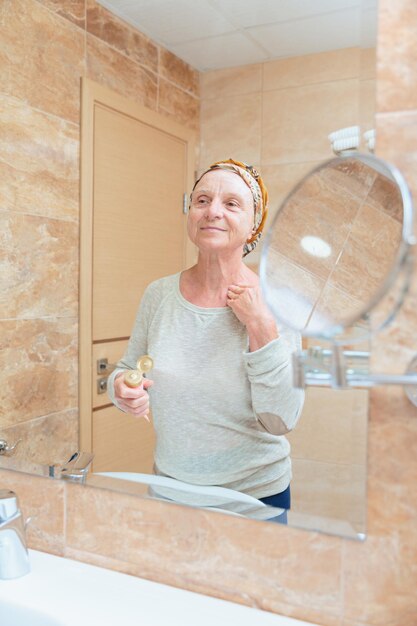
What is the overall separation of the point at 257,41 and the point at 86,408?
0.68 metres

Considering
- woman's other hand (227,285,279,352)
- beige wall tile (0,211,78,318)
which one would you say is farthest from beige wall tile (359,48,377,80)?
beige wall tile (0,211,78,318)

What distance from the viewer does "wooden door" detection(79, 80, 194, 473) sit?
967mm

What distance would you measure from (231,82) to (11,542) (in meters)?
0.82

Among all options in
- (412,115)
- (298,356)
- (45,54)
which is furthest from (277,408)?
(45,54)

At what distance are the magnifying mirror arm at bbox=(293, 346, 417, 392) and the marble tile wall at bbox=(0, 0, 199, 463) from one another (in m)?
0.47

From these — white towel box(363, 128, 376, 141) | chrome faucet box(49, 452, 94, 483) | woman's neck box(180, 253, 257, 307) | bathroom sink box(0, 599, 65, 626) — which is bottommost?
bathroom sink box(0, 599, 65, 626)

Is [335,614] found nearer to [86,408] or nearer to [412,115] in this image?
[86,408]

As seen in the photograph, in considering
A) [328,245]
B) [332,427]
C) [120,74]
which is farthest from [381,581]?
[120,74]

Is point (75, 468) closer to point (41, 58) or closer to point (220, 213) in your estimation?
point (220, 213)

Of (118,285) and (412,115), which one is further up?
(412,115)

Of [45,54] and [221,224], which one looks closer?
[221,224]

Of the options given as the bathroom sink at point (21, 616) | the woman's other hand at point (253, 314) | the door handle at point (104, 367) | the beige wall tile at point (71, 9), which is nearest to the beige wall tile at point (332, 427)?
the woman's other hand at point (253, 314)

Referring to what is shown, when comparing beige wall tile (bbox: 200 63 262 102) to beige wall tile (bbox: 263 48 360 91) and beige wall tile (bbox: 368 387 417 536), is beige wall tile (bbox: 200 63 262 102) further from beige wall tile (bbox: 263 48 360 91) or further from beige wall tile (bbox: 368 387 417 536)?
beige wall tile (bbox: 368 387 417 536)

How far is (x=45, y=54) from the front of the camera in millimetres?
1041
